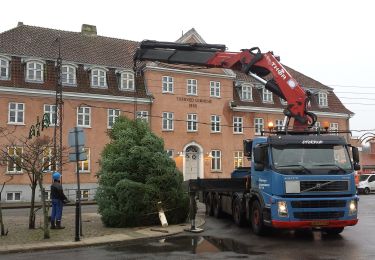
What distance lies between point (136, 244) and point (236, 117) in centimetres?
2929

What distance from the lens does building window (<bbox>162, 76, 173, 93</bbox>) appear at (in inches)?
1515

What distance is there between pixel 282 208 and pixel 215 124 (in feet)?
90.1

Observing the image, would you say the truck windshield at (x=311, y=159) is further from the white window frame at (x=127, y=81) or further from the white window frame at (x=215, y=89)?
the white window frame at (x=215, y=89)

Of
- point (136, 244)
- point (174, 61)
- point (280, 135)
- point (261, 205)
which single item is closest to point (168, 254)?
point (136, 244)

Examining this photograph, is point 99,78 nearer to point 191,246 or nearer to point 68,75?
point 68,75

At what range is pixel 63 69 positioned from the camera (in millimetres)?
35000

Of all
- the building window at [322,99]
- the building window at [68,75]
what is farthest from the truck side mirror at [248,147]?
the building window at [322,99]

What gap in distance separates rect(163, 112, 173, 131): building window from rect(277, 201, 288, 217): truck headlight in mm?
25499

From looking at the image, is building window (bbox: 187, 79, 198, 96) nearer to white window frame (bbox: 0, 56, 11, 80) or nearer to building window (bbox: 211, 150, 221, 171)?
building window (bbox: 211, 150, 221, 171)

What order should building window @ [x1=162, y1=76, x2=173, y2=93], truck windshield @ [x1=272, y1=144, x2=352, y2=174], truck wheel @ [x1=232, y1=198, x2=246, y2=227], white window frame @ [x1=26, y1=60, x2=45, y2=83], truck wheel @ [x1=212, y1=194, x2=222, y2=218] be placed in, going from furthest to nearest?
building window @ [x1=162, y1=76, x2=173, y2=93] < white window frame @ [x1=26, y1=60, x2=45, y2=83] < truck wheel @ [x1=212, y1=194, x2=222, y2=218] < truck wheel @ [x1=232, y1=198, x2=246, y2=227] < truck windshield @ [x1=272, y1=144, x2=352, y2=174]

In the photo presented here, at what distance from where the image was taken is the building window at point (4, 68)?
32.9 meters

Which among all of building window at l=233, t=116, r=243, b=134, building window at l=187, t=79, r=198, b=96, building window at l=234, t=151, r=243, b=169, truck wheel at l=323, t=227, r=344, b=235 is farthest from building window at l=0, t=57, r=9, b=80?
truck wheel at l=323, t=227, r=344, b=235

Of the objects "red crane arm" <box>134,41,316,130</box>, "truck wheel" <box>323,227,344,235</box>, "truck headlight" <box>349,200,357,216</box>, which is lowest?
"truck wheel" <box>323,227,344,235</box>

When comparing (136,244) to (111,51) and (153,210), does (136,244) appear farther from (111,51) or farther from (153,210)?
(111,51)
